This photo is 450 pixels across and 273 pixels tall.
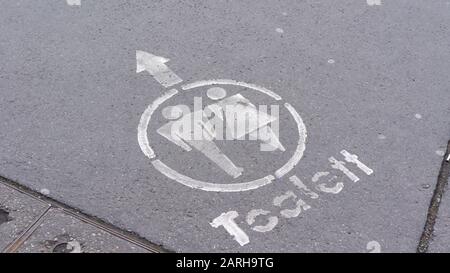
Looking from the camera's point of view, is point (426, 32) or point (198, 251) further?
point (426, 32)

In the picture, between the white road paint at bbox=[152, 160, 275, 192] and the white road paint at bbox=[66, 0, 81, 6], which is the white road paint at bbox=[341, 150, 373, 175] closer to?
the white road paint at bbox=[152, 160, 275, 192]

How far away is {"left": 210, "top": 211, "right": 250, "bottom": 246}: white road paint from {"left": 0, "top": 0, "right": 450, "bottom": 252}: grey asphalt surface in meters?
0.04

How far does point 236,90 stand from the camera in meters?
5.04

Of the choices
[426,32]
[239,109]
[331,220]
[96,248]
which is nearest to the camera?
[96,248]

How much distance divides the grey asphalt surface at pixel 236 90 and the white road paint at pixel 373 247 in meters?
0.05

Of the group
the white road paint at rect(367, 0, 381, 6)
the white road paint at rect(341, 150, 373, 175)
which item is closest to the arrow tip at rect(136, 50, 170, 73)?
the white road paint at rect(341, 150, 373, 175)

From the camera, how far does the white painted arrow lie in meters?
5.12

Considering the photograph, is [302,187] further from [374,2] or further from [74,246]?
[374,2]

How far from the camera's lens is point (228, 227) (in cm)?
396

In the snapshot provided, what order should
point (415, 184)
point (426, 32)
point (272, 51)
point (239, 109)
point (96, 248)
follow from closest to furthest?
point (96, 248), point (415, 184), point (239, 109), point (272, 51), point (426, 32)

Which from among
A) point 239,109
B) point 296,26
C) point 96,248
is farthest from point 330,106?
point 96,248

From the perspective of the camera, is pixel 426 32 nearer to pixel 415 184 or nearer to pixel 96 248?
pixel 415 184

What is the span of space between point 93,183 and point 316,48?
8.61 ft

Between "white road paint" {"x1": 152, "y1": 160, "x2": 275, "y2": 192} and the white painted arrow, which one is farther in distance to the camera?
the white painted arrow
